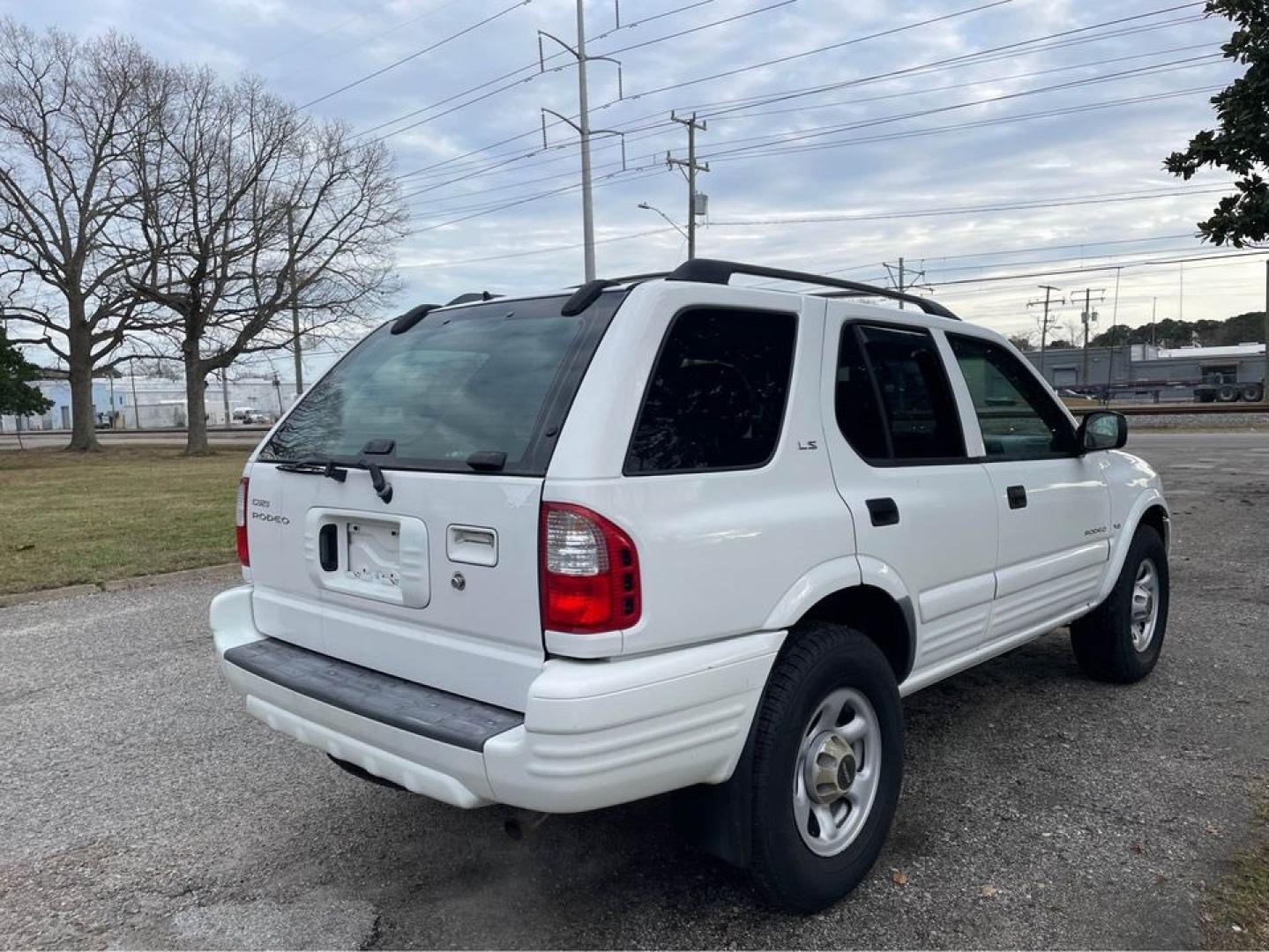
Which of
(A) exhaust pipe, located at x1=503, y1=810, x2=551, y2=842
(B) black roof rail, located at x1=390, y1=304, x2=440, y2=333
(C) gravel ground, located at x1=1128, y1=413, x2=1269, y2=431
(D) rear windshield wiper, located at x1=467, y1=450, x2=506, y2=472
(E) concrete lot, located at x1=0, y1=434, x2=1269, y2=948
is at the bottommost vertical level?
(E) concrete lot, located at x1=0, y1=434, x2=1269, y2=948

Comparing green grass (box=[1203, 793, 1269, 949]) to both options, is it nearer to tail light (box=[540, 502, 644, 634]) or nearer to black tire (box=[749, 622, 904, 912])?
black tire (box=[749, 622, 904, 912])

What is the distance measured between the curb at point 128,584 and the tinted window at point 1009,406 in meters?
6.38

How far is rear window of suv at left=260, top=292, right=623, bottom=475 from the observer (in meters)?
2.60

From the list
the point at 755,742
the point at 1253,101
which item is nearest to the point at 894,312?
the point at 755,742

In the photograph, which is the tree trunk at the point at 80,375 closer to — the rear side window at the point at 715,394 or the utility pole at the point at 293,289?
the utility pole at the point at 293,289

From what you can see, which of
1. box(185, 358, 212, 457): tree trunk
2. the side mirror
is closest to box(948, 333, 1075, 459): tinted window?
the side mirror

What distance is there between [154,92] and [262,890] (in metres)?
35.0

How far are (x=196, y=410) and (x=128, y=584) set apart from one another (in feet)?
90.4

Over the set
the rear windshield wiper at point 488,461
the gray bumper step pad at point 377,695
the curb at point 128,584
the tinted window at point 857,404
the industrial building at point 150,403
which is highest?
the industrial building at point 150,403

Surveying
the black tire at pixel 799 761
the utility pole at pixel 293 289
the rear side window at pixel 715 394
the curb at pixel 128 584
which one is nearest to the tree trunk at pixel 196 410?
the utility pole at pixel 293 289

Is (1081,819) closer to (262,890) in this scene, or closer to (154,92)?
(262,890)

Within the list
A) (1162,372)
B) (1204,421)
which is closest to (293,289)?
(1204,421)

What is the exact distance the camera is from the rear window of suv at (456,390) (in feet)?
8.52

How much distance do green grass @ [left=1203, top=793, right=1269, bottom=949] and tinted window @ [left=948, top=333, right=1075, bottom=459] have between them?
1595 millimetres
